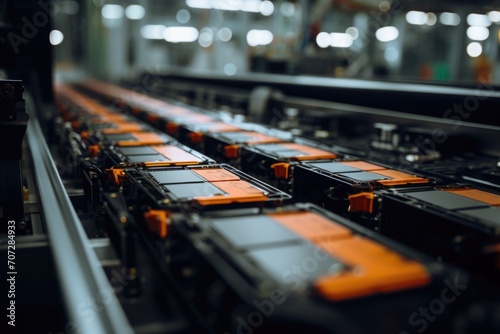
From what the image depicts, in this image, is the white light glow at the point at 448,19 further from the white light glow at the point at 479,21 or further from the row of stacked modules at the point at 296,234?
the row of stacked modules at the point at 296,234

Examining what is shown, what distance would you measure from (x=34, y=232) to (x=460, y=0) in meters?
7.13

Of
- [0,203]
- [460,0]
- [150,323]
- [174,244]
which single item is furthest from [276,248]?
[460,0]

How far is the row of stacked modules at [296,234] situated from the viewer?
1.20m

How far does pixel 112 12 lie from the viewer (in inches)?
513

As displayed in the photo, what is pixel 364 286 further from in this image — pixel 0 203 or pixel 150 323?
pixel 0 203

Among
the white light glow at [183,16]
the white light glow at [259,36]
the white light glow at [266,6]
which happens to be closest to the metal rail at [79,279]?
the white light glow at [266,6]

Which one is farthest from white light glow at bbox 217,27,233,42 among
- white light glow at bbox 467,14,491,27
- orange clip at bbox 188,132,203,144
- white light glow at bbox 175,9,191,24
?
orange clip at bbox 188,132,203,144

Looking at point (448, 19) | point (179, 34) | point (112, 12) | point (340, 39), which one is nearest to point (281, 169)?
point (112, 12)

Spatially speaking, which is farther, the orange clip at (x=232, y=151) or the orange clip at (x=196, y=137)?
the orange clip at (x=196, y=137)

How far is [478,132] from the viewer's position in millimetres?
3227
